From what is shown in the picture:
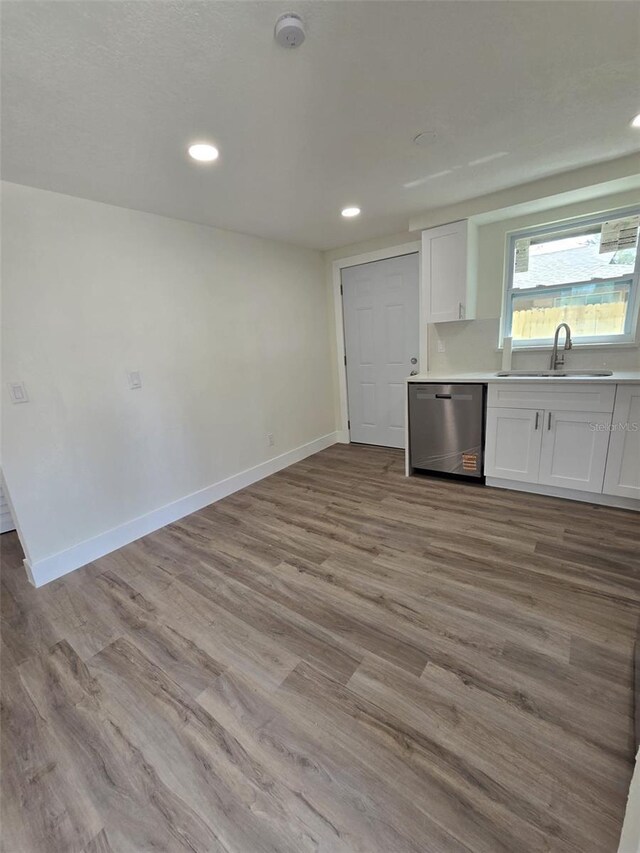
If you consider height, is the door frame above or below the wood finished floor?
above

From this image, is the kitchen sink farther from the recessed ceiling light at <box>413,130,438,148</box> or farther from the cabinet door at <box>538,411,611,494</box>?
the recessed ceiling light at <box>413,130,438,148</box>

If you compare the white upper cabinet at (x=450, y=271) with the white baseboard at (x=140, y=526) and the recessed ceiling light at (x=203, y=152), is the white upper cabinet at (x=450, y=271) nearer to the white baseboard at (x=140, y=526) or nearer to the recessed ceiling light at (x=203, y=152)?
the recessed ceiling light at (x=203, y=152)

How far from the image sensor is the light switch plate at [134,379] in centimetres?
260

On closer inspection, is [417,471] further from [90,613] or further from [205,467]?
[90,613]

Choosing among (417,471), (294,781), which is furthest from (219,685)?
(417,471)

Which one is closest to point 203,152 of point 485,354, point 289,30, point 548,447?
point 289,30

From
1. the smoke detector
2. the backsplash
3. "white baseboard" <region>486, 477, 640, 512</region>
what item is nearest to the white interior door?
the backsplash

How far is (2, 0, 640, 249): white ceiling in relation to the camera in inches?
46.2

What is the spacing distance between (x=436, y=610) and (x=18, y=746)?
1.80 meters

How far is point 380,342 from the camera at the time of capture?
415 cm

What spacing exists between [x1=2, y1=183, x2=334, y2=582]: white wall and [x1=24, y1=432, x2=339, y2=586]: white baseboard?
0.01 metres

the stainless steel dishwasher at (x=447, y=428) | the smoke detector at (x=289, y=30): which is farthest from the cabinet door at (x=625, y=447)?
the smoke detector at (x=289, y=30)

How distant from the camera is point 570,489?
2736 millimetres

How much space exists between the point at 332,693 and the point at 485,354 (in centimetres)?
307
